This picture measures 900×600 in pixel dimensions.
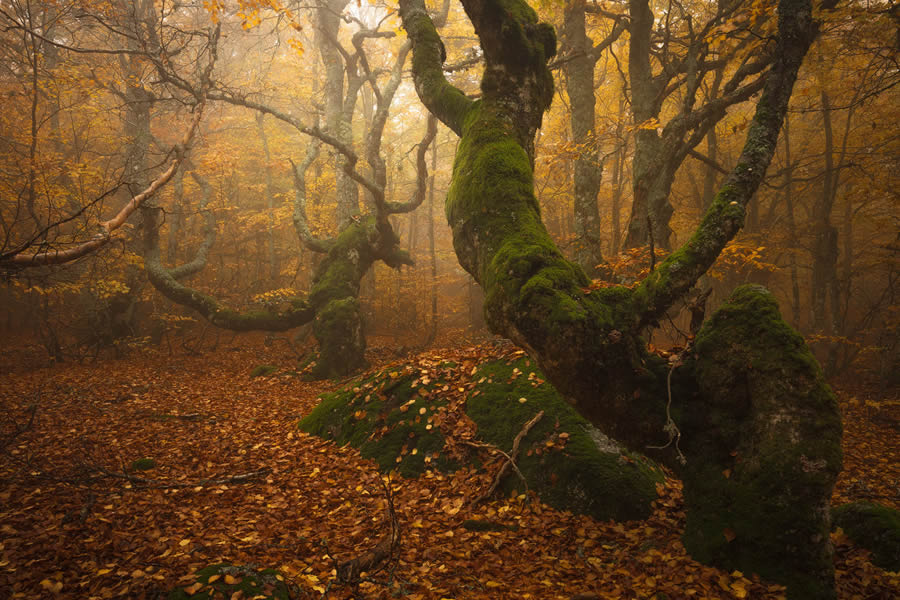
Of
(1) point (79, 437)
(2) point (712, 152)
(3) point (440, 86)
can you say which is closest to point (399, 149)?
(2) point (712, 152)

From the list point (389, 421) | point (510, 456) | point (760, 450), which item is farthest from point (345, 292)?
point (760, 450)

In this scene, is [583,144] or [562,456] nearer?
[562,456]

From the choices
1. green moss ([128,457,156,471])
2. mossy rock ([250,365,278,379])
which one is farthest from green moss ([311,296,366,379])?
green moss ([128,457,156,471])

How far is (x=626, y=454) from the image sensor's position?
4438 millimetres

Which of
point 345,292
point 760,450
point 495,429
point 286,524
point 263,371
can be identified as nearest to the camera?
point 760,450

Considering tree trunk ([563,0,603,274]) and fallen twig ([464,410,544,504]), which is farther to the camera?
tree trunk ([563,0,603,274])

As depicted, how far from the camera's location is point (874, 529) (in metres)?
3.36

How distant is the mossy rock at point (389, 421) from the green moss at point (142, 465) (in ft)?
6.65

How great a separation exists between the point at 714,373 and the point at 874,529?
5.78ft

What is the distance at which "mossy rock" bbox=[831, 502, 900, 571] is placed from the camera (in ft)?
10.4

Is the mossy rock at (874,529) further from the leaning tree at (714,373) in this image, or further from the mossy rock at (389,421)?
the mossy rock at (389,421)

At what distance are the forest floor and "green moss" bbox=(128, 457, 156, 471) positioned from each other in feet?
0.42

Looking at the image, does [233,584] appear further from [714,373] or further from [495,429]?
[714,373]

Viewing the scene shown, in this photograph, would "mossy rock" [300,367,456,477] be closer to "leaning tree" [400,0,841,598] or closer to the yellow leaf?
"leaning tree" [400,0,841,598]
